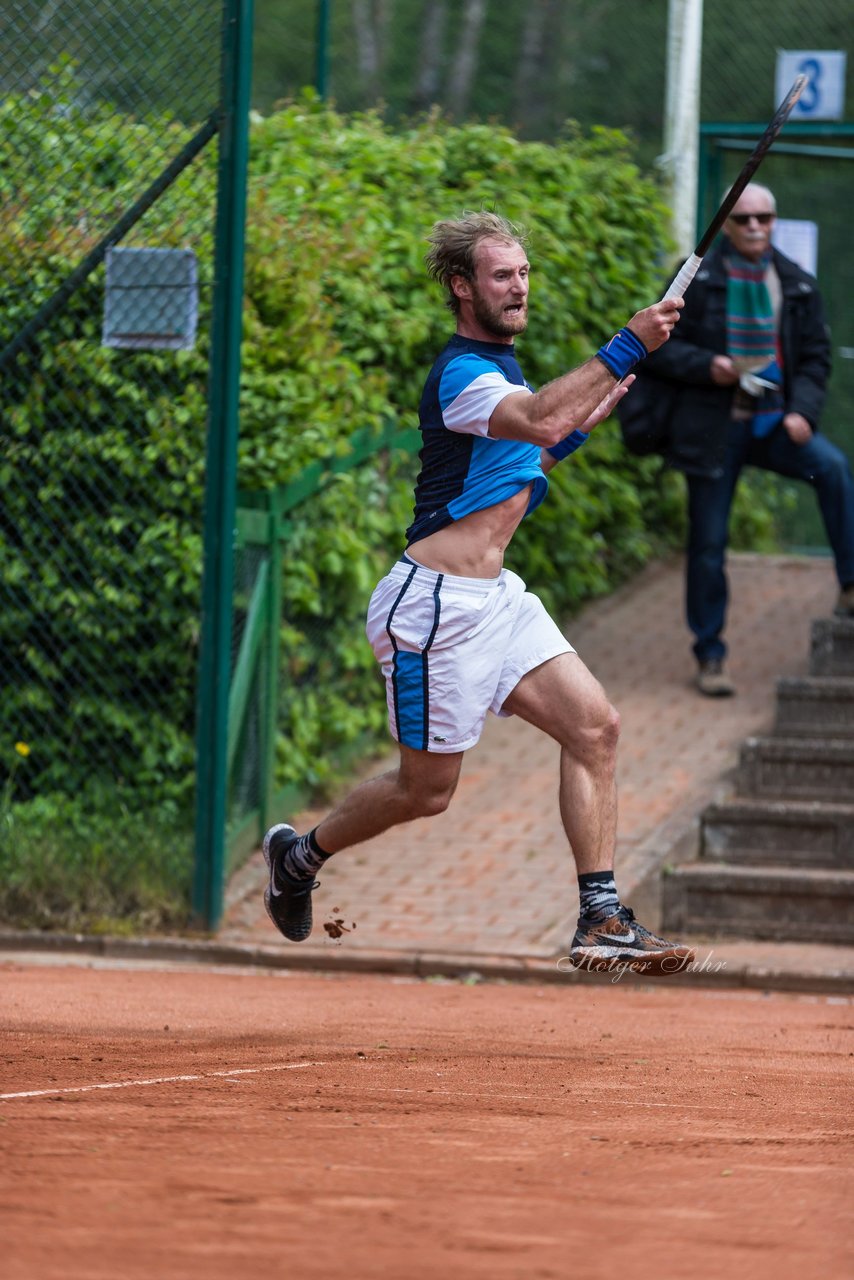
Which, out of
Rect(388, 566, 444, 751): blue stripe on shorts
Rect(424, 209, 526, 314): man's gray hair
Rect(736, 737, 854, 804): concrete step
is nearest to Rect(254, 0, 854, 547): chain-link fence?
Rect(736, 737, 854, 804): concrete step

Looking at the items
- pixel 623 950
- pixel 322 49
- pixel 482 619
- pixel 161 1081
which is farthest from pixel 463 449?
pixel 322 49

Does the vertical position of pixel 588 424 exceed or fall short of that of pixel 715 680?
it exceeds it

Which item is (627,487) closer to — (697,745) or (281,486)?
(697,745)

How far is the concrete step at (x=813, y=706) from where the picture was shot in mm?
9969

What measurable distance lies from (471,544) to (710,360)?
4259 millimetres

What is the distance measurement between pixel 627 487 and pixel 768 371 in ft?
6.87

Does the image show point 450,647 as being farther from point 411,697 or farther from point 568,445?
point 568,445

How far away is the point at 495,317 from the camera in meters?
Result: 5.86

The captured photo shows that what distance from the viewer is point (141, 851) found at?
344 inches

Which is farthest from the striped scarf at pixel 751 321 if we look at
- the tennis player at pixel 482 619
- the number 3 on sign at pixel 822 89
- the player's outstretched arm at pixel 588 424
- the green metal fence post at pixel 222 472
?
the tennis player at pixel 482 619

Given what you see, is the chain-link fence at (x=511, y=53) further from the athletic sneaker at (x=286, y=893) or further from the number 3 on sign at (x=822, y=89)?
the athletic sneaker at (x=286, y=893)

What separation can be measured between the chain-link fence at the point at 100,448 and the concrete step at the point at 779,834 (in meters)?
2.35

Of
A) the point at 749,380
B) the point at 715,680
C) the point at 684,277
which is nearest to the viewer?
the point at 684,277

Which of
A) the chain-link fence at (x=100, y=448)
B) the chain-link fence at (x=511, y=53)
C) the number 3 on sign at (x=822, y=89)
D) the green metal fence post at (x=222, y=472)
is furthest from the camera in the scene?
the chain-link fence at (x=511, y=53)
